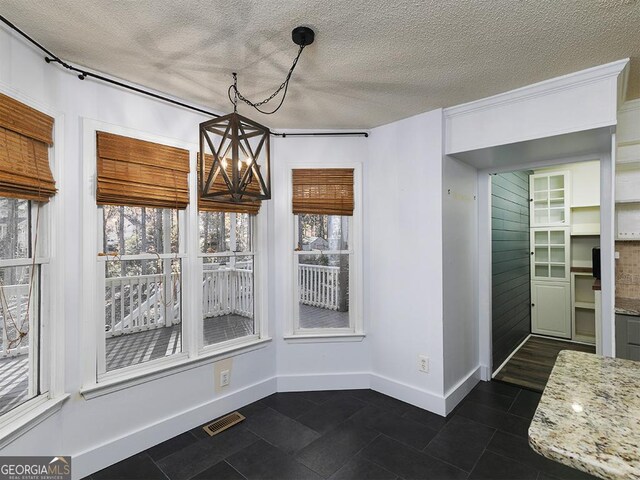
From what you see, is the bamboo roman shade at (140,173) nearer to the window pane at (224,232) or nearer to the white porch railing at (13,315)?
the window pane at (224,232)

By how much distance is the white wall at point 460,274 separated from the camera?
9.31 ft

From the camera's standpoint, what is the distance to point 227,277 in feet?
9.97

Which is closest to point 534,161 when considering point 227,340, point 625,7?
point 625,7

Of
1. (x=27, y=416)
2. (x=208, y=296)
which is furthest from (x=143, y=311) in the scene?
(x=27, y=416)

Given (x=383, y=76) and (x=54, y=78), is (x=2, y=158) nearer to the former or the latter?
(x=54, y=78)

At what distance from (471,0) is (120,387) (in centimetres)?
306

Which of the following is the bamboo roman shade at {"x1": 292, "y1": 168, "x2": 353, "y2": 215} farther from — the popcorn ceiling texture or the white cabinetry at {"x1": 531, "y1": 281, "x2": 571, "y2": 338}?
the white cabinetry at {"x1": 531, "y1": 281, "x2": 571, "y2": 338}

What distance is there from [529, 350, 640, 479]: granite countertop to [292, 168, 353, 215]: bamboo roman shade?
2.25 metres

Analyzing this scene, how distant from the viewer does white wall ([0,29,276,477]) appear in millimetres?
1818

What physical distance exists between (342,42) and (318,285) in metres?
2.24

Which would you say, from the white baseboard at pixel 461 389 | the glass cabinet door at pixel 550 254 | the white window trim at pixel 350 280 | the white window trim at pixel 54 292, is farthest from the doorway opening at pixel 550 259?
the white window trim at pixel 54 292

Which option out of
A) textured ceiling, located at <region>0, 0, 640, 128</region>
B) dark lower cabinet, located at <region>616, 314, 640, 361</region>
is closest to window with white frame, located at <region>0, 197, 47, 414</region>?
textured ceiling, located at <region>0, 0, 640, 128</region>

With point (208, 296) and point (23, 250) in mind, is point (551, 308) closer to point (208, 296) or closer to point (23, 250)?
point (208, 296)

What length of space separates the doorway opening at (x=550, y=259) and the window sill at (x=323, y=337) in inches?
78.8
